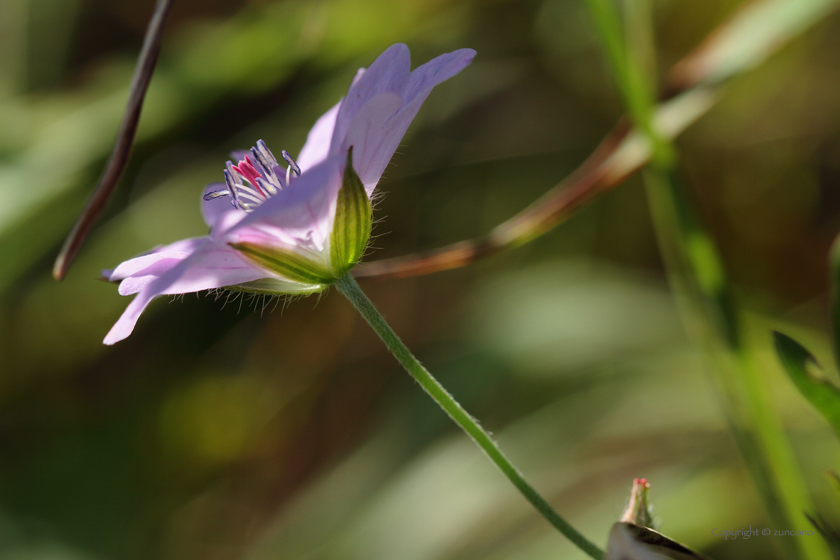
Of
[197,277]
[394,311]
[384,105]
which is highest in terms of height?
[394,311]

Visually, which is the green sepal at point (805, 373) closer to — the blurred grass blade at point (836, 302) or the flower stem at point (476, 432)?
the blurred grass blade at point (836, 302)

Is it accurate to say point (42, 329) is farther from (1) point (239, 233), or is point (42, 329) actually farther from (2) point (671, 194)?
(2) point (671, 194)

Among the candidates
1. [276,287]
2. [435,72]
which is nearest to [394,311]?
[276,287]

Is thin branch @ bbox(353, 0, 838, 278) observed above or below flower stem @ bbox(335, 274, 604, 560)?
above

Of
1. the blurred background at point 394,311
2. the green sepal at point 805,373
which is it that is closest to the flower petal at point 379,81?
the green sepal at point 805,373

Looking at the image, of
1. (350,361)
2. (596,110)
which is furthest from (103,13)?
(596,110)

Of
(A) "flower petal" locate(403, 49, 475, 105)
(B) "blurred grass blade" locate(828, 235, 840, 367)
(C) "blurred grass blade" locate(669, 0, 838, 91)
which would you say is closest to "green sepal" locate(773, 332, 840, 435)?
(B) "blurred grass blade" locate(828, 235, 840, 367)

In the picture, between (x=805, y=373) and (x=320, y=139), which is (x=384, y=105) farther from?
(x=805, y=373)

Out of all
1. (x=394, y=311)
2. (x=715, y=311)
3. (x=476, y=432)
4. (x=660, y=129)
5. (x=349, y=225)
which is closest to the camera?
(x=476, y=432)

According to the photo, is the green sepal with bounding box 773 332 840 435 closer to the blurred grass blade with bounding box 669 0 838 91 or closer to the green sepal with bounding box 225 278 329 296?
the green sepal with bounding box 225 278 329 296
